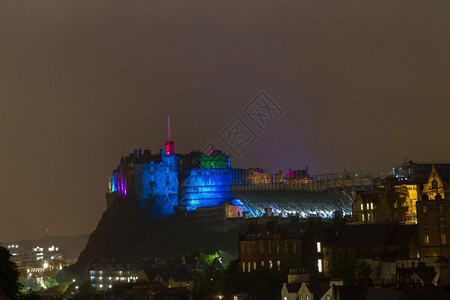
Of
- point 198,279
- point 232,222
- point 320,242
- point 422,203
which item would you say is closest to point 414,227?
point 422,203

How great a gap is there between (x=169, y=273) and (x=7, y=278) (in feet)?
367

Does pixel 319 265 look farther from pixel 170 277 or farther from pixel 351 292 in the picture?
pixel 351 292

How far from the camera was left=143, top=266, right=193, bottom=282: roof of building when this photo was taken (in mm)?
144750

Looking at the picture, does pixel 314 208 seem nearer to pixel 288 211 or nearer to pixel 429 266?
pixel 288 211

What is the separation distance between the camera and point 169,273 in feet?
482

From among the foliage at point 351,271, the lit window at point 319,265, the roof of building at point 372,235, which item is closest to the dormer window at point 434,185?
the roof of building at point 372,235

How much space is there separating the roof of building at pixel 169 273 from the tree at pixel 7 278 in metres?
108

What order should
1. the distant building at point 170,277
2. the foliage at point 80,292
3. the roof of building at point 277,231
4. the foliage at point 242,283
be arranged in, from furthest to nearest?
1. the foliage at point 80,292
2. the distant building at point 170,277
3. the roof of building at point 277,231
4. the foliage at point 242,283

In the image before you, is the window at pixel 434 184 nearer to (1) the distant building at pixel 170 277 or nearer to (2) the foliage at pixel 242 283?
(2) the foliage at pixel 242 283

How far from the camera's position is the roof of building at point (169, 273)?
475 ft

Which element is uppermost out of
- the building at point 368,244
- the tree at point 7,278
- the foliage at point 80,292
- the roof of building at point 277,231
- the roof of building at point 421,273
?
the roof of building at point 277,231

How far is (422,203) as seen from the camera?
10994 centimetres

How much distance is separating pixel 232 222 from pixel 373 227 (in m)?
84.3

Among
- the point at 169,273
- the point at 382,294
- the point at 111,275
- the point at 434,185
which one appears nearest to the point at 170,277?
the point at 169,273
